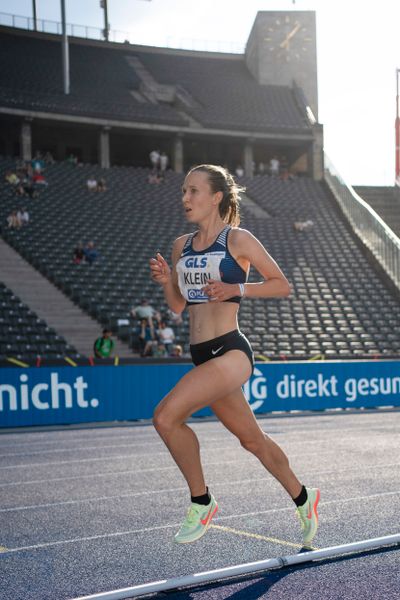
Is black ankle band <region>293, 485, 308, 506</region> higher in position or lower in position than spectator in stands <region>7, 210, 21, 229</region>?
higher

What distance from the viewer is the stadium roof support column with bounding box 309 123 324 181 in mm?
44281

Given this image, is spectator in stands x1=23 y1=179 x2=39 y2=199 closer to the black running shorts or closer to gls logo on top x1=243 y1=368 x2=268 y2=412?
gls logo on top x1=243 y1=368 x2=268 y2=412

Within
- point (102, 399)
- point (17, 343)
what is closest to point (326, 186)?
point (17, 343)

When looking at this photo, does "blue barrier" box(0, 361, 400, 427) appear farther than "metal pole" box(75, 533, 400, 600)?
Yes

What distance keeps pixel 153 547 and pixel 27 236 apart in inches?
925

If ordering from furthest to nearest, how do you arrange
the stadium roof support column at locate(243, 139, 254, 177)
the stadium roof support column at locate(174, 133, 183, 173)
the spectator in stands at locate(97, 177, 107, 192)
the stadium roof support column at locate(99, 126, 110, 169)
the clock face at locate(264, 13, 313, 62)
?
1. the clock face at locate(264, 13, 313, 62)
2. the stadium roof support column at locate(243, 139, 254, 177)
3. the stadium roof support column at locate(174, 133, 183, 173)
4. the stadium roof support column at locate(99, 126, 110, 169)
5. the spectator in stands at locate(97, 177, 107, 192)

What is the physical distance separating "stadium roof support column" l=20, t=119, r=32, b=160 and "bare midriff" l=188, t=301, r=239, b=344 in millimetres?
36119

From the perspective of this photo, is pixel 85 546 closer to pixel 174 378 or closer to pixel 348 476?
pixel 348 476

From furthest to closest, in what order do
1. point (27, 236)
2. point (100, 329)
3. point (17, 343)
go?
point (27, 236), point (100, 329), point (17, 343)

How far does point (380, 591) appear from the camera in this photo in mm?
4066

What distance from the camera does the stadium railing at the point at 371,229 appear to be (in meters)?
31.0

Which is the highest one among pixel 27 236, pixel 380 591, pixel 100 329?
pixel 380 591

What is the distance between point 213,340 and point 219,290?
35 centimetres

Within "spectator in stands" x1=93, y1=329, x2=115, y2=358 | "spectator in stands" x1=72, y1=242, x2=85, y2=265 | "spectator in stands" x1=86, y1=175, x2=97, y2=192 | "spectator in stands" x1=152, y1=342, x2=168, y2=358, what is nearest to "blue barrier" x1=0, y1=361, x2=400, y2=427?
"spectator in stands" x1=93, y1=329, x2=115, y2=358
